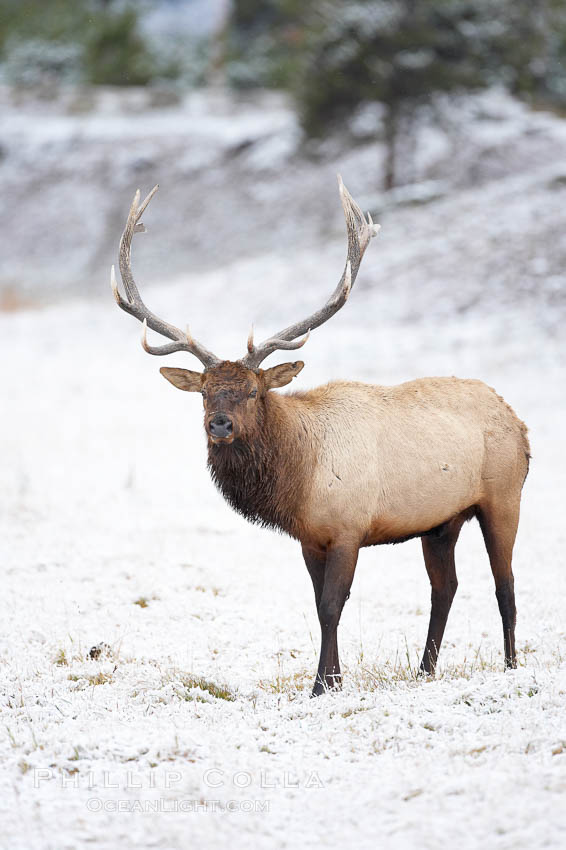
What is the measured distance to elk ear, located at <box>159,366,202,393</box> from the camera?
6.89 m

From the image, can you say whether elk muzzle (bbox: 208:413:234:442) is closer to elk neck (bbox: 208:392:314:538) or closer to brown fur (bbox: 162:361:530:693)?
brown fur (bbox: 162:361:530:693)

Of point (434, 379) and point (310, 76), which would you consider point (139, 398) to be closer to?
point (434, 379)

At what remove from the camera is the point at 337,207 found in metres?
33.6

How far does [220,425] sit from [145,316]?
143 centimetres

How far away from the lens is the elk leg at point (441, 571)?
722cm

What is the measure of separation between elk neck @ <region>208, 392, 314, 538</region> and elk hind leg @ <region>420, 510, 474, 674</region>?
1.21 meters

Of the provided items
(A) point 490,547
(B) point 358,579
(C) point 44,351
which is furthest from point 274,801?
(C) point 44,351

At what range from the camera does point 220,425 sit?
6.30 meters

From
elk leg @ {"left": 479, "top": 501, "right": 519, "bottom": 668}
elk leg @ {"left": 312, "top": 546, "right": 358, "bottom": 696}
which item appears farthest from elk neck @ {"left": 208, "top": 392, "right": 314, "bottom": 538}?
elk leg @ {"left": 479, "top": 501, "right": 519, "bottom": 668}

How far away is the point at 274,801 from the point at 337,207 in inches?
1205

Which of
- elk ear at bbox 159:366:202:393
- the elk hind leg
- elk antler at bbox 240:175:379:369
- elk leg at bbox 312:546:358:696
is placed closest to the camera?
elk leg at bbox 312:546:358:696

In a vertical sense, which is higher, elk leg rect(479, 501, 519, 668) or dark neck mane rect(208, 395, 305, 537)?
dark neck mane rect(208, 395, 305, 537)

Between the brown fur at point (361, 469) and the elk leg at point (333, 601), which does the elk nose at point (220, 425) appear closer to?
the brown fur at point (361, 469)

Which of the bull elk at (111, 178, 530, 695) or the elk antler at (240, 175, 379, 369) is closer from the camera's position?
the bull elk at (111, 178, 530, 695)
